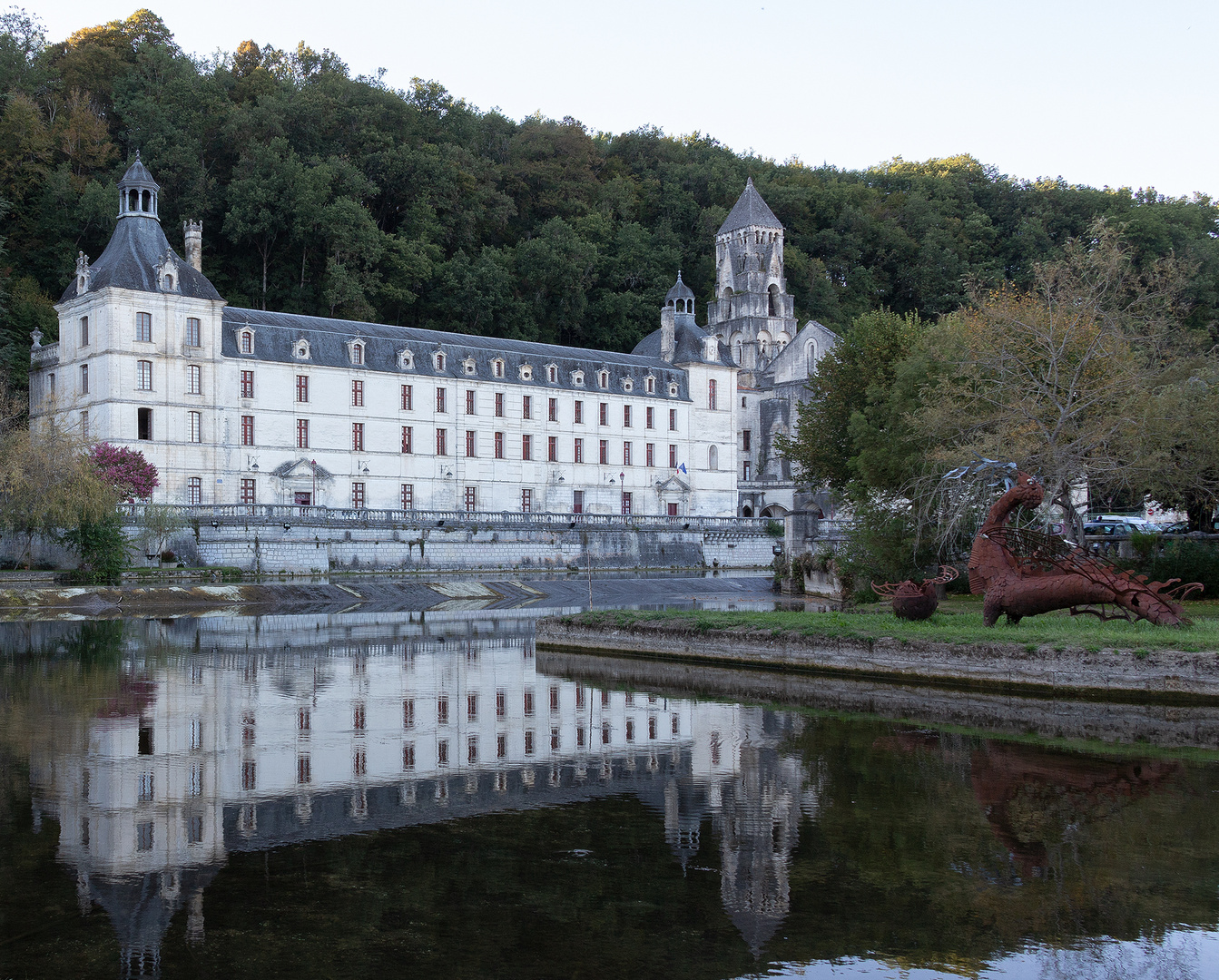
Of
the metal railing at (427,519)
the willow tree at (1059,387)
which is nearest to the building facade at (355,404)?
the metal railing at (427,519)

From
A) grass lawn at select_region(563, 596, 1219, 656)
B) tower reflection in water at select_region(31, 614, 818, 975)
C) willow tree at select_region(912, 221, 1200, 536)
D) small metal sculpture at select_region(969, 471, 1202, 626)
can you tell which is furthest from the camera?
willow tree at select_region(912, 221, 1200, 536)

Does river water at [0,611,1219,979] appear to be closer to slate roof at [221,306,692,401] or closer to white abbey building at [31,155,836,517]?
white abbey building at [31,155,836,517]

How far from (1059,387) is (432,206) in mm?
62246

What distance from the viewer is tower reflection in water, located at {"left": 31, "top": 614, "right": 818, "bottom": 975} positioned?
29.1 ft

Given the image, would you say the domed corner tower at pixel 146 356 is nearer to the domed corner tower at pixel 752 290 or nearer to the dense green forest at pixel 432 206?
the dense green forest at pixel 432 206

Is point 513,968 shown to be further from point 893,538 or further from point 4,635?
point 893,538

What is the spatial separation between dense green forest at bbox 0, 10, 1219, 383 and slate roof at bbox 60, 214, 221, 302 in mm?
8242

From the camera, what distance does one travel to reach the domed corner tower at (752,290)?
94.3 meters

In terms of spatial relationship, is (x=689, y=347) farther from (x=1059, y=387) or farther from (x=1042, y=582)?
(x=1042, y=582)

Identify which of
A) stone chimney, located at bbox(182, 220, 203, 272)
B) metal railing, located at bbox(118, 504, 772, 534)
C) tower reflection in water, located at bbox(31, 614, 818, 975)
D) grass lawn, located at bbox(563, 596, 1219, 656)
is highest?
stone chimney, located at bbox(182, 220, 203, 272)

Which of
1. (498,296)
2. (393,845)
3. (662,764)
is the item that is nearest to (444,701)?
(662,764)

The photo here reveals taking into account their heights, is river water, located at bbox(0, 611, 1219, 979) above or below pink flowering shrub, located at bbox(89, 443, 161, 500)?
below

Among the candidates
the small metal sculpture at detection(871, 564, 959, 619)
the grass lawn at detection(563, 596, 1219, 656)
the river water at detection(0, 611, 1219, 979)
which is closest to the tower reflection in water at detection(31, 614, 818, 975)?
the river water at detection(0, 611, 1219, 979)

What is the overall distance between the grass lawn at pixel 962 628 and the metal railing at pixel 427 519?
97.7ft
